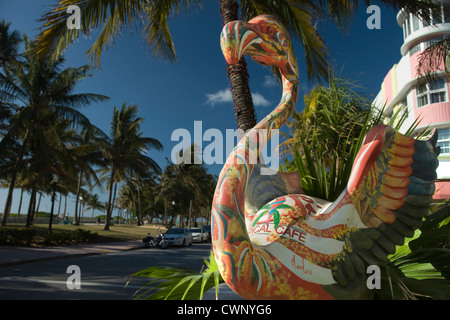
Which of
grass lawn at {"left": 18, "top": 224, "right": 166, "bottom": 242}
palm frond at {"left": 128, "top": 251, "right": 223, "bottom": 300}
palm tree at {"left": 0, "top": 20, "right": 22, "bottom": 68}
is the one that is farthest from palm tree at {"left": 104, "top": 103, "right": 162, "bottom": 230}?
palm frond at {"left": 128, "top": 251, "right": 223, "bottom": 300}

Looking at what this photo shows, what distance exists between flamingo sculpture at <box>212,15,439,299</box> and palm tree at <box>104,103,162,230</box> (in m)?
23.1

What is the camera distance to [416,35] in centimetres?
1748

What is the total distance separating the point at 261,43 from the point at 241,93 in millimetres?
1773

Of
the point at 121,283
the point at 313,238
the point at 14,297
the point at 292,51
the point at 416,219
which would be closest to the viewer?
the point at 313,238

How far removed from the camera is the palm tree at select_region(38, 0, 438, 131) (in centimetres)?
371

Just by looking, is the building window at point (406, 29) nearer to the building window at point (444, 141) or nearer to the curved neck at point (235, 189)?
the building window at point (444, 141)

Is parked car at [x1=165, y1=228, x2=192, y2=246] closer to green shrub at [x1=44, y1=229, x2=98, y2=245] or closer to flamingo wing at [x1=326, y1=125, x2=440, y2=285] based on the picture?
green shrub at [x1=44, y1=229, x2=98, y2=245]

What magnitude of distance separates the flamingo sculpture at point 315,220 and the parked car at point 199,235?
69.5 ft

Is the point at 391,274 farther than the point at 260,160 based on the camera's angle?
No

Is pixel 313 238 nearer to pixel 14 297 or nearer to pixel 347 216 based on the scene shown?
pixel 347 216
